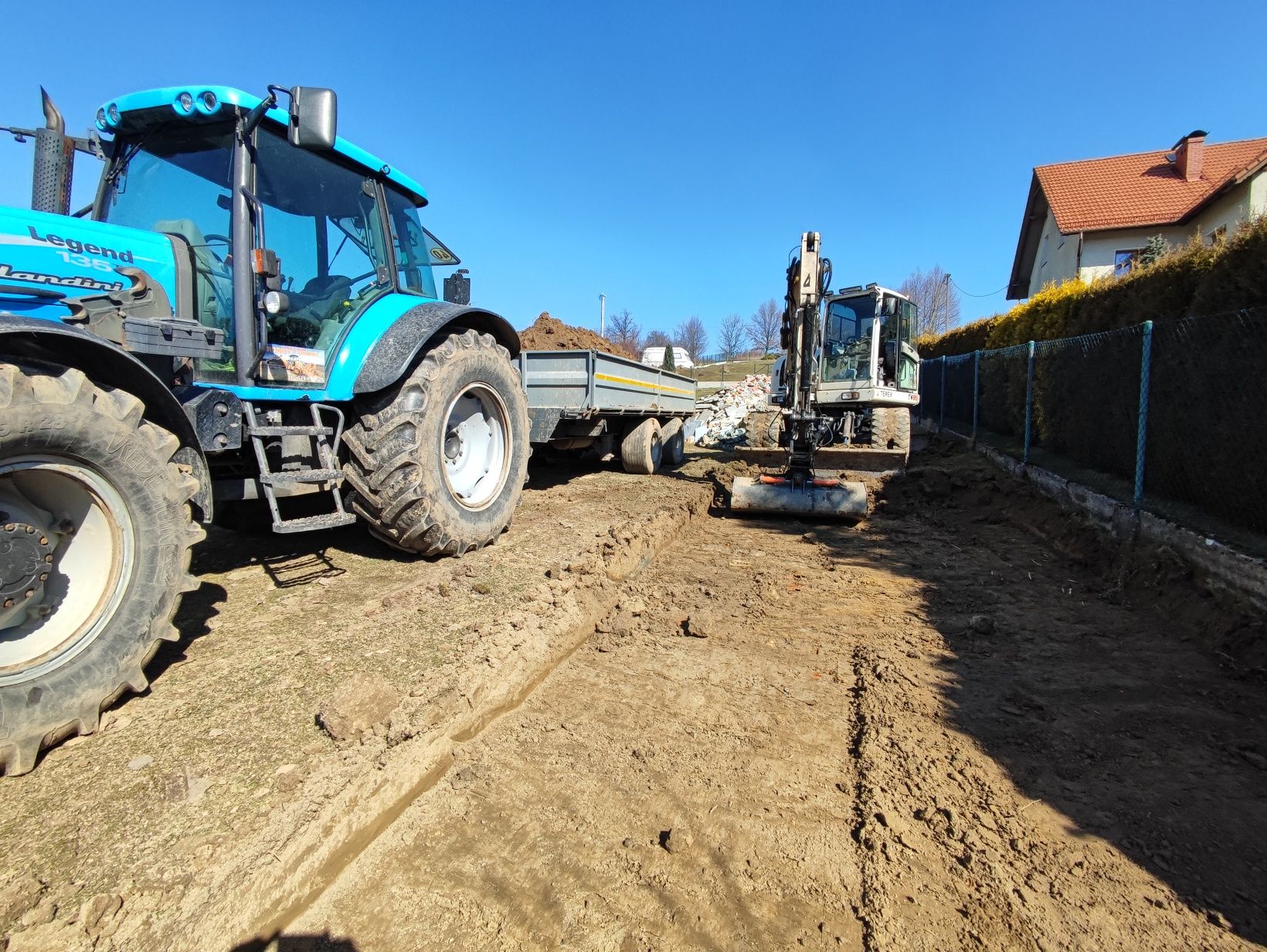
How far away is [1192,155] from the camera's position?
2220 centimetres

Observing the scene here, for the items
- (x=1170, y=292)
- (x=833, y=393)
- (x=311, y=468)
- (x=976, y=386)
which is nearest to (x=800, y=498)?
(x=833, y=393)

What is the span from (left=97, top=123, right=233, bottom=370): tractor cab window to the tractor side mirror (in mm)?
749

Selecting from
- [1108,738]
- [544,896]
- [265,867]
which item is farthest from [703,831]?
[1108,738]

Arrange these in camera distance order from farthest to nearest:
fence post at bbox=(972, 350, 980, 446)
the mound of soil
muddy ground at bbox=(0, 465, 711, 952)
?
fence post at bbox=(972, 350, 980, 446)
the mound of soil
muddy ground at bbox=(0, 465, 711, 952)

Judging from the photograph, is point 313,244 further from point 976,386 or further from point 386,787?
point 976,386

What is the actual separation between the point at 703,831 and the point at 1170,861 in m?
1.41

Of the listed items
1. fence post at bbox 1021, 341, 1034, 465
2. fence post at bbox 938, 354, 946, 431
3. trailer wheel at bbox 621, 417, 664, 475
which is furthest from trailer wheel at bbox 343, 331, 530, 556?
fence post at bbox 938, 354, 946, 431

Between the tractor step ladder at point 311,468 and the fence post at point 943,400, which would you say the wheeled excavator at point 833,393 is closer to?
the fence post at point 943,400

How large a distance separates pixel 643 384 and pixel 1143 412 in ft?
17.1

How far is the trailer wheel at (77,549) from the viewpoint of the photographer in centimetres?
222

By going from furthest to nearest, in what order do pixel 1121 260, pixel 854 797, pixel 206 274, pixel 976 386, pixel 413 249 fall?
pixel 1121 260 < pixel 976 386 < pixel 413 249 < pixel 206 274 < pixel 854 797

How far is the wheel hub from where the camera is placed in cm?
224

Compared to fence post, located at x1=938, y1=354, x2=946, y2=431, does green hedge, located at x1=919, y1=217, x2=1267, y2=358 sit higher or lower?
higher

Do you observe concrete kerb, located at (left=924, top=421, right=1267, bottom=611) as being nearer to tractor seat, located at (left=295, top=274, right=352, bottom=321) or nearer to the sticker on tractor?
the sticker on tractor
